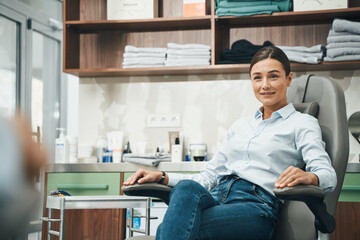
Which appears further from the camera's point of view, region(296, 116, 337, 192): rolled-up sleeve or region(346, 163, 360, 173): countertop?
region(346, 163, 360, 173): countertop

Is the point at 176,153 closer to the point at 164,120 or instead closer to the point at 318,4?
the point at 164,120

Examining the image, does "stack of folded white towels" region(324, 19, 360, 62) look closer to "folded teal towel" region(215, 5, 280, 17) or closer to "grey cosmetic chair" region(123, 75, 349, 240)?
"folded teal towel" region(215, 5, 280, 17)

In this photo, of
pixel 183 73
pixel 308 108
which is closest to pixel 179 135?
pixel 183 73

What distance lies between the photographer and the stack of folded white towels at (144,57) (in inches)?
122

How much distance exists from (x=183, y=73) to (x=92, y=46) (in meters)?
0.78

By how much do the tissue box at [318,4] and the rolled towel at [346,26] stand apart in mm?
153

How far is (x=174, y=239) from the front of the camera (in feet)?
3.84

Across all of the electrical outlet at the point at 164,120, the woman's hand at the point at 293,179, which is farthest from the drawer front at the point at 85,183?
the woman's hand at the point at 293,179

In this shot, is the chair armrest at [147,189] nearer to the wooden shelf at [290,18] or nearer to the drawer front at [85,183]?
the drawer front at [85,183]

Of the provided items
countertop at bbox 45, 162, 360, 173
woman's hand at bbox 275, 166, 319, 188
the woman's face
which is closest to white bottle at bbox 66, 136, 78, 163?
countertop at bbox 45, 162, 360, 173

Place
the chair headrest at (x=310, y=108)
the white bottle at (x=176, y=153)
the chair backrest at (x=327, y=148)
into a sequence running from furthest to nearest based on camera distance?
the white bottle at (x=176, y=153), the chair headrest at (x=310, y=108), the chair backrest at (x=327, y=148)

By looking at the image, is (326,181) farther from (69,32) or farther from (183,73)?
(69,32)

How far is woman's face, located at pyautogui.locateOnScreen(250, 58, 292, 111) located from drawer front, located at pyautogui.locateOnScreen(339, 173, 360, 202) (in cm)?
114

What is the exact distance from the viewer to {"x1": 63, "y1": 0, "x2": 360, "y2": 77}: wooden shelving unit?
302cm
